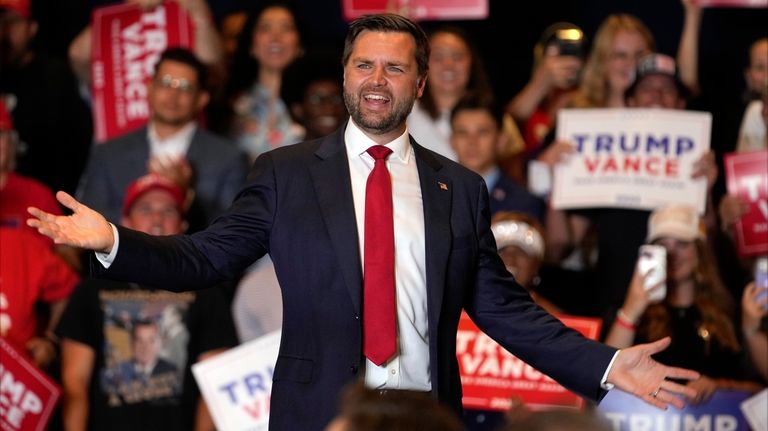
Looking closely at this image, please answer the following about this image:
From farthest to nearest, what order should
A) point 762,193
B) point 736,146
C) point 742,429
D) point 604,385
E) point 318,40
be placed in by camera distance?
point 318,40 → point 736,146 → point 762,193 → point 742,429 → point 604,385

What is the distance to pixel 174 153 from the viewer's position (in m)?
6.10

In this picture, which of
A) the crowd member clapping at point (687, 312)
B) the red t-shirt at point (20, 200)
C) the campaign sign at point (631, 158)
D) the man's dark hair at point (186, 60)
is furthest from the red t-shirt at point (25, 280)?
the crowd member clapping at point (687, 312)

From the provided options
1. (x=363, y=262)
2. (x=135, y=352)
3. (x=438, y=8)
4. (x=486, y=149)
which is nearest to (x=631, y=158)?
(x=486, y=149)

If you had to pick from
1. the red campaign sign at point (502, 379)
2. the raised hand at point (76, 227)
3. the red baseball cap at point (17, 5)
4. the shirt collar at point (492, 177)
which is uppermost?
the red baseball cap at point (17, 5)

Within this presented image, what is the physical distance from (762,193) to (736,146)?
0.48 meters

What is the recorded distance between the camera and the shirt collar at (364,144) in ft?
11.5

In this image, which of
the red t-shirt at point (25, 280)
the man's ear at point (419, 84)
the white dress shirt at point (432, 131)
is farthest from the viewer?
the white dress shirt at point (432, 131)

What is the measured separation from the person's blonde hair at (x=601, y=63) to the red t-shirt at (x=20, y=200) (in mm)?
2336

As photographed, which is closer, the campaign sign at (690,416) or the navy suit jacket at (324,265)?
the navy suit jacket at (324,265)

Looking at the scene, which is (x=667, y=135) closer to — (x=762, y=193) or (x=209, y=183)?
(x=762, y=193)

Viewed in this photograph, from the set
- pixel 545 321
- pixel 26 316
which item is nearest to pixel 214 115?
pixel 26 316

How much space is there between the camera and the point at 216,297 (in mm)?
5469

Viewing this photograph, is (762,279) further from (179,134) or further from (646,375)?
(179,134)

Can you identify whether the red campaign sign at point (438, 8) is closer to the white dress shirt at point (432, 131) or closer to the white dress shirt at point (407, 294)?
the white dress shirt at point (432, 131)
